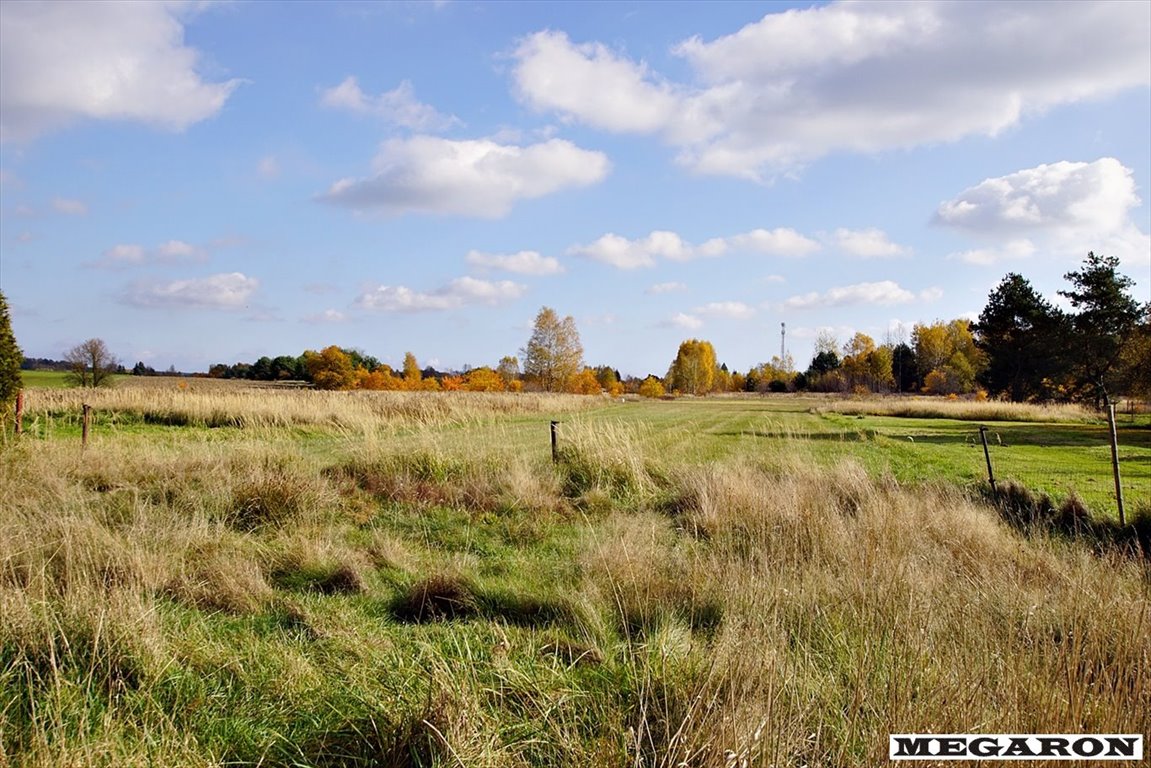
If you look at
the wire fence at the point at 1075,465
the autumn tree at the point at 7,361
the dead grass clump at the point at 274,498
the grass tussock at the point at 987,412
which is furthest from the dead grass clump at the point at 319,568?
the grass tussock at the point at 987,412

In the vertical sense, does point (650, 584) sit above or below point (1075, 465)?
above

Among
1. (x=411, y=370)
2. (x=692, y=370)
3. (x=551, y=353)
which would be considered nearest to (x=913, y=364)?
(x=692, y=370)

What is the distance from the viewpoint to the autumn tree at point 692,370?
98750 mm

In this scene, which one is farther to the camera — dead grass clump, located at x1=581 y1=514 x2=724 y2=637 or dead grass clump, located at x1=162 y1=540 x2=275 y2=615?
dead grass clump, located at x1=162 y1=540 x2=275 y2=615

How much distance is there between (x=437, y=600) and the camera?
209 inches

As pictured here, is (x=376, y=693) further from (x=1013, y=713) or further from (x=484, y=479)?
(x=484, y=479)

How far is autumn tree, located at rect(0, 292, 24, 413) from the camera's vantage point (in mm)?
8789

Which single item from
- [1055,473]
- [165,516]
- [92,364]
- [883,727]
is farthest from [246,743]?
[92,364]

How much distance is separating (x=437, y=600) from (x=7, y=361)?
7491 millimetres

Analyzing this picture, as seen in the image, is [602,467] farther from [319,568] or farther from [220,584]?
[220,584]

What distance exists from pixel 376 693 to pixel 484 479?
6375 millimetres

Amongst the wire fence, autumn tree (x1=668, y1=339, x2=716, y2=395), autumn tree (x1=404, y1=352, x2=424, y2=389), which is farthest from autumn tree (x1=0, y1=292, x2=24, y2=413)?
autumn tree (x1=668, y1=339, x2=716, y2=395)

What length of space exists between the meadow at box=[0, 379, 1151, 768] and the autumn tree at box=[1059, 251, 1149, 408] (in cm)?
3458

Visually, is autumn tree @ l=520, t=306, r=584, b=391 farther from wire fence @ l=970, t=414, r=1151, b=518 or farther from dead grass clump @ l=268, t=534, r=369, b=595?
dead grass clump @ l=268, t=534, r=369, b=595
